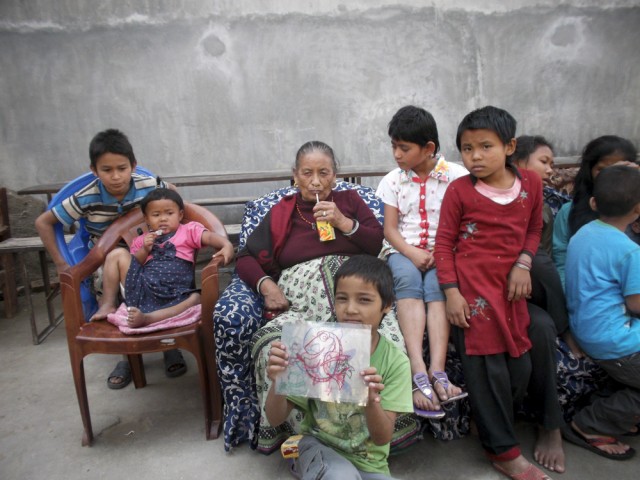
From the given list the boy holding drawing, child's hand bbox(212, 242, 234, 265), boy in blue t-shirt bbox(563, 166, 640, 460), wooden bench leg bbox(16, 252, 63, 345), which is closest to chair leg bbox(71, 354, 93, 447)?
child's hand bbox(212, 242, 234, 265)

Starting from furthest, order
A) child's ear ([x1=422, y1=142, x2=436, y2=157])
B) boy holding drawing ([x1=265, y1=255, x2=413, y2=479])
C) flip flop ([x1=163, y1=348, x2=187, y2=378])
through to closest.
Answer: flip flop ([x1=163, y1=348, x2=187, y2=378]), child's ear ([x1=422, y1=142, x2=436, y2=157]), boy holding drawing ([x1=265, y1=255, x2=413, y2=479])

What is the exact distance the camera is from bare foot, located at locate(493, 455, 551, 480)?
6.54 ft

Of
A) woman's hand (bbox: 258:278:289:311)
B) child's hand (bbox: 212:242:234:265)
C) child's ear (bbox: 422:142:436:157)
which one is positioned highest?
child's ear (bbox: 422:142:436:157)

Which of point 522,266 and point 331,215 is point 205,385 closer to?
point 331,215

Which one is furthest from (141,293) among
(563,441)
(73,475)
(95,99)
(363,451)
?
(95,99)

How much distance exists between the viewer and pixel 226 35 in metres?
4.64

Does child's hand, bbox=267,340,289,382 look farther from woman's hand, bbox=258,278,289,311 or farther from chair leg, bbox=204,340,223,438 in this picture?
chair leg, bbox=204,340,223,438

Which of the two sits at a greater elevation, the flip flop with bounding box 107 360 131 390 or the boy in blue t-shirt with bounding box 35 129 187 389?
the boy in blue t-shirt with bounding box 35 129 187 389

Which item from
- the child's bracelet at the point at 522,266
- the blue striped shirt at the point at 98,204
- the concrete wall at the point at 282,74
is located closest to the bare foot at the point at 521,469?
the child's bracelet at the point at 522,266

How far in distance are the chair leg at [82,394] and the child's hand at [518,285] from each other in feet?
6.89

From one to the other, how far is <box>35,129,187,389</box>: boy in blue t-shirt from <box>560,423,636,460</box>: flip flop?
241cm

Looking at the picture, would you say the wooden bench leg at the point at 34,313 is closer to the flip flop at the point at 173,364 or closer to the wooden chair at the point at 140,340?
the flip flop at the point at 173,364

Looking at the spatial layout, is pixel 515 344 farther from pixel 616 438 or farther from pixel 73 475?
pixel 73 475

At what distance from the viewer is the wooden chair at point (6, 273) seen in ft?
13.5
